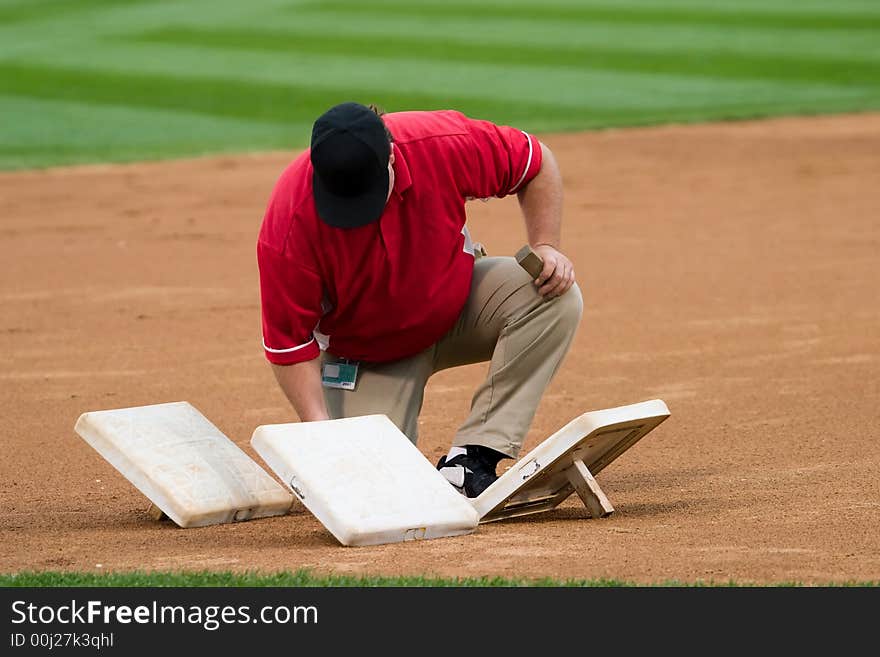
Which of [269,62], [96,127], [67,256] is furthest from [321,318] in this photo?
[269,62]

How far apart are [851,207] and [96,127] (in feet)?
26.6

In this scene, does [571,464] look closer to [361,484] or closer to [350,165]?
[361,484]

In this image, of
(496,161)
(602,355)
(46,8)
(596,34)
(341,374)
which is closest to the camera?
(496,161)

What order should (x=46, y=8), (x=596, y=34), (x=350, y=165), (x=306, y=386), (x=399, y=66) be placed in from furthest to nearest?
(x=46, y=8) < (x=596, y=34) < (x=399, y=66) < (x=306, y=386) < (x=350, y=165)

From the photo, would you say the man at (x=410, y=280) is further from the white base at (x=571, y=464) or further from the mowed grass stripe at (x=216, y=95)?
the mowed grass stripe at (x=216, y=95)

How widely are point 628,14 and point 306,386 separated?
17.6 m

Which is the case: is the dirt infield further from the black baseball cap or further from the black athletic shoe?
the black baseball cap

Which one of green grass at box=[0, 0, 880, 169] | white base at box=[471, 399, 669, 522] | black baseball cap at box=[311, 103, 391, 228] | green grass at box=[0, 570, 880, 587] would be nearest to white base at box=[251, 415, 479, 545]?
white base at box=[471, 399, 669, 522]

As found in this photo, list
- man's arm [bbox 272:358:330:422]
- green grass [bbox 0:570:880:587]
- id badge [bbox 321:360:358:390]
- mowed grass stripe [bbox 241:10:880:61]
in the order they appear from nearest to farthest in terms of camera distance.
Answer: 1. green grass [bbox 0:570:880:587]
2. man's arm [bbox 272:358:330:422]
3. id badge [bbox 321:360:358:390]
4. mowed grass stripe [bbox 241:10:880:61]

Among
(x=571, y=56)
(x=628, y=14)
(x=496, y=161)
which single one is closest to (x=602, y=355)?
(x=496, y=161)

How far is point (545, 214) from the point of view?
5055 millimetres

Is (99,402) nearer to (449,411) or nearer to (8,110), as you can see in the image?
(449,411)

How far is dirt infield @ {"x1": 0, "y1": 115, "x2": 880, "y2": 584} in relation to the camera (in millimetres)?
4266

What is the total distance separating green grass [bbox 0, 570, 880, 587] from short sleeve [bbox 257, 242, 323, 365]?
1.04m
